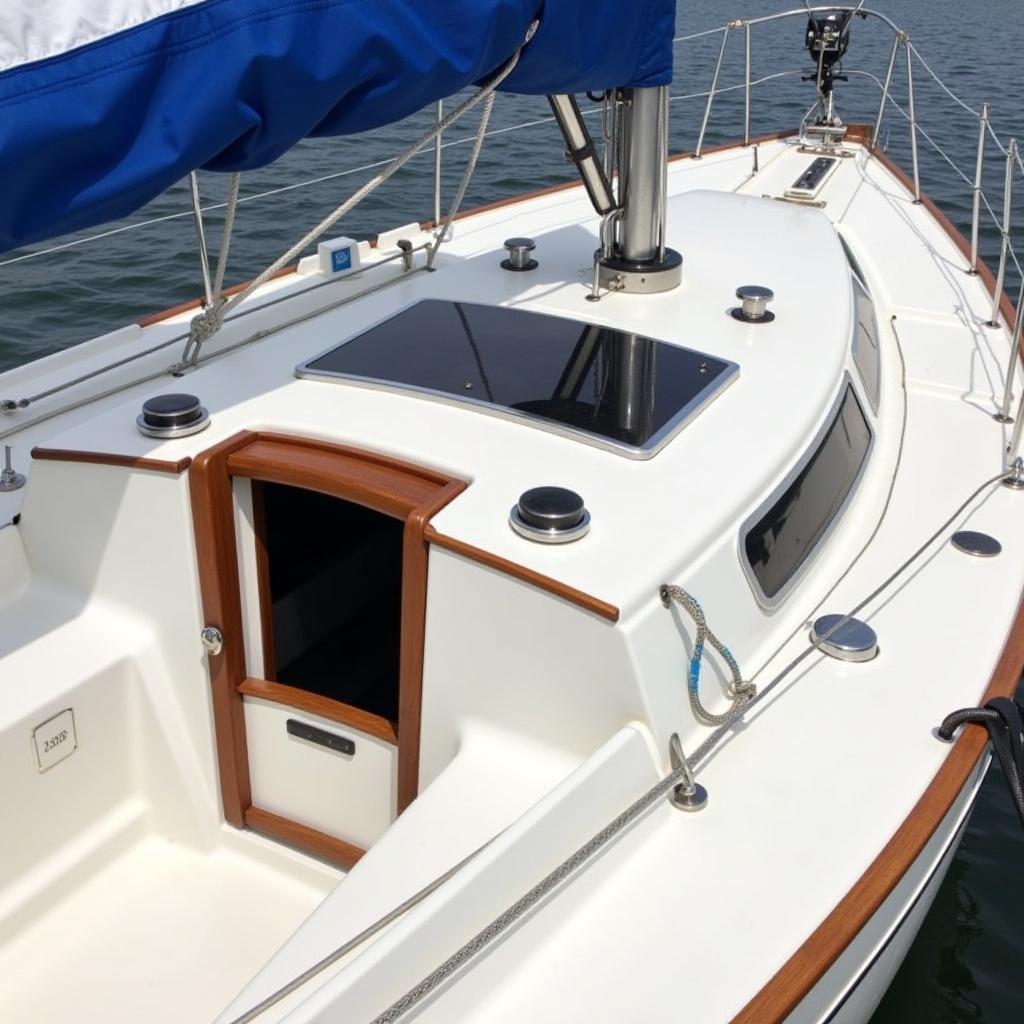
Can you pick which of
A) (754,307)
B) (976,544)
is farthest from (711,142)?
(976,544)

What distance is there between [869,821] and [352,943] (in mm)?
985

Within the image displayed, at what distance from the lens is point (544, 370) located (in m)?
2.75

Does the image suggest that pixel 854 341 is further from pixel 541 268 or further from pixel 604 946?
pixel 604 946

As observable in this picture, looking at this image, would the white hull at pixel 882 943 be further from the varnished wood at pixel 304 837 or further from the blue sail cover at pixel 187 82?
the blue sail cover at pixel 187 82

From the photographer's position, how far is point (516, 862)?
185 centimetres

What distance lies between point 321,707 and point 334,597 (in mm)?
549

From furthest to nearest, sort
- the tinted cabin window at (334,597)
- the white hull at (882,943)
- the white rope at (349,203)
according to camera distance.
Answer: the tinted cabin window at (334,597), the white rope at (349,203), the white hull at (882,943)

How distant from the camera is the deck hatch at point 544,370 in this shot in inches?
100

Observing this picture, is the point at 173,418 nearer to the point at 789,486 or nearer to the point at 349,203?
the point at 349,203

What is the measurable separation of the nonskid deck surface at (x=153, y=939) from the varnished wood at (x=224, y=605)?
17cm

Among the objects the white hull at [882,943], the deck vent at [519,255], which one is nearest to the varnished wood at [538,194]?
the deck vent at [519,255]

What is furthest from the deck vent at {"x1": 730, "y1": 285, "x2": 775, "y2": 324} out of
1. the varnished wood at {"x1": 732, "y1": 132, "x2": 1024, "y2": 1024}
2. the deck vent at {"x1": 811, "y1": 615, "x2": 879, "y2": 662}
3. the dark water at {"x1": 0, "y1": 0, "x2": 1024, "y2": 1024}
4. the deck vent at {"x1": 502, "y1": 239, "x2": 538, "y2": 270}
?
the dark water at {"x1": 0, "y1": 0, "x2": 1024, "y2": 1024}

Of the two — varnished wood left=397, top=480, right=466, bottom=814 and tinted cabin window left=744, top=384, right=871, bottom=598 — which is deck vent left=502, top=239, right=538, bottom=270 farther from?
varnished wood left=397, top=480, right=466, bottom=814

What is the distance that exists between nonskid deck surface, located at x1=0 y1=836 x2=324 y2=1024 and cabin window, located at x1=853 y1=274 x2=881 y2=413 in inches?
→ 83.6
